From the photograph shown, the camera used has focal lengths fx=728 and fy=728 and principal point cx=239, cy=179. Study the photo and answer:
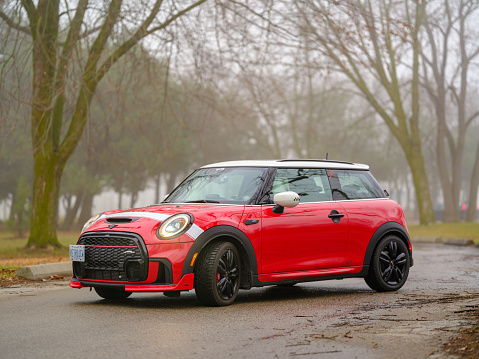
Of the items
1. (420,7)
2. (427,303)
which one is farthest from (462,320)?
(420,7)

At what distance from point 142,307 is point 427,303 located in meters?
3.20

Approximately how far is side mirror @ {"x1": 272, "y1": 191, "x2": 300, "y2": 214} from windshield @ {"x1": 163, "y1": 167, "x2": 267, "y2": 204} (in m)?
0.29

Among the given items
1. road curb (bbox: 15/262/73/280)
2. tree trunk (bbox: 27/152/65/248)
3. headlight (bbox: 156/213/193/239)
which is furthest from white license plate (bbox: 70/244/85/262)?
tree trunk (bbox: 27/152/65/248)

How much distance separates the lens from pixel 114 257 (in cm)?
782

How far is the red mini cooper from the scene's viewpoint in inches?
303

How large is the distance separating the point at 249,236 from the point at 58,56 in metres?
8.84

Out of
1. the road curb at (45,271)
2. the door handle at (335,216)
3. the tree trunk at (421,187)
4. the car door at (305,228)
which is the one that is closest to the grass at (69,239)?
the tree trunk at (421,187)

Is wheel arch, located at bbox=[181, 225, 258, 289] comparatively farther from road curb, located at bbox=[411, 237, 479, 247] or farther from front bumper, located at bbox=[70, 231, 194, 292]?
road curb, located at bbox=[411, 237, 479, 247]

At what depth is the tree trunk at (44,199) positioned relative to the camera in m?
18.3

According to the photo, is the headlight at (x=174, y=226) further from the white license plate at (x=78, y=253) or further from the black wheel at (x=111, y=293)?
the black wheel at (x=111, y=293)

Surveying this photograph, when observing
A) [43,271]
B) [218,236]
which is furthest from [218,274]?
[43,271]

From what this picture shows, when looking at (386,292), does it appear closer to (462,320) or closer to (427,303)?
(427,303)

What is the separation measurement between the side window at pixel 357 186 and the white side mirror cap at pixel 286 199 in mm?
1062

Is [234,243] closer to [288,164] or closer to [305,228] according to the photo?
[305,228]
